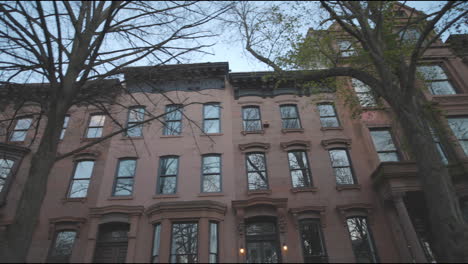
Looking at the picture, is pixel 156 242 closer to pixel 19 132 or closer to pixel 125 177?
pixel 125 177

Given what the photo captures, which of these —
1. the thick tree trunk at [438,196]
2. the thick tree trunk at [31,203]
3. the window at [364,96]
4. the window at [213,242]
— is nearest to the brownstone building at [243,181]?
the window at [213,242]

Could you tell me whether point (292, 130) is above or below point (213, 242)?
above

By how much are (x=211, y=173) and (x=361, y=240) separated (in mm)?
6660

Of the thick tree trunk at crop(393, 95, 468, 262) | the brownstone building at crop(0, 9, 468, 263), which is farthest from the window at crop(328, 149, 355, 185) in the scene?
the thick tree trunk at crop(393, 95, 468, 262)

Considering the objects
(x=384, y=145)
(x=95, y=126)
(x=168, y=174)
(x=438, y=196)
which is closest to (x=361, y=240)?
(x=384, y=145)

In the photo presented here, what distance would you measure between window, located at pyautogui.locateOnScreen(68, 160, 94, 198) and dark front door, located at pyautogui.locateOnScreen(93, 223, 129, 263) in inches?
78.1

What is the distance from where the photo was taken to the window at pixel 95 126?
1357 cm

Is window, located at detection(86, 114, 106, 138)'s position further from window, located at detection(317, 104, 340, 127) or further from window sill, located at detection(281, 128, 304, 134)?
window, located at detection(317, 104, 340, 127)

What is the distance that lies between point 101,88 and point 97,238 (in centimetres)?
597

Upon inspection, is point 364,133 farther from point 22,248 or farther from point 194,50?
point 22,248

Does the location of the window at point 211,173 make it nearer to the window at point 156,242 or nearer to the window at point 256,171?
the window at point 256,171

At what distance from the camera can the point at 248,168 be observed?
12.4 meters

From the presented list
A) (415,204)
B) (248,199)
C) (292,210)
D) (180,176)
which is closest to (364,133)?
(415,204)

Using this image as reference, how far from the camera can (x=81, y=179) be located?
12.1m
